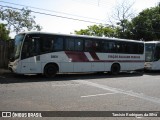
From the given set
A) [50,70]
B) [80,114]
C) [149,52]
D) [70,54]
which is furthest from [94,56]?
[80,114]

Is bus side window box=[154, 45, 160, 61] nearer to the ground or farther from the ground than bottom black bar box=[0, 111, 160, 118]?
farther from the ground

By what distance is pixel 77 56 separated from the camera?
19.7m

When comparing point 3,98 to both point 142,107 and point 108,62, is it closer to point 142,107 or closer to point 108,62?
point 142,107

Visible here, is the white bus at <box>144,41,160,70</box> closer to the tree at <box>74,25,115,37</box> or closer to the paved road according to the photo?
the paved road

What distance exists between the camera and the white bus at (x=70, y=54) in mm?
17297

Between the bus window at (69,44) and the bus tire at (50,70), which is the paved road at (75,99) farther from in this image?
the bus window at (69,44)

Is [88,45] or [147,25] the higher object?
[147,25]

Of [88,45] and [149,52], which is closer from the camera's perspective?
[88,45]

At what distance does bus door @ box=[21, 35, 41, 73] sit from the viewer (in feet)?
56.2

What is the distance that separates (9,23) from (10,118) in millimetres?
31260

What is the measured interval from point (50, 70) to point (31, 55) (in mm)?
1761

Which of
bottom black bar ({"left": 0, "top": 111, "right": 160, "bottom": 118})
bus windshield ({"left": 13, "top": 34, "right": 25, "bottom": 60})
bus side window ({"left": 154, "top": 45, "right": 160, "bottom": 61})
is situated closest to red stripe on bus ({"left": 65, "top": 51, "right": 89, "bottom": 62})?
bus windshield ({"left": 13, "top": 34, "right": 25, "bottom": 60})

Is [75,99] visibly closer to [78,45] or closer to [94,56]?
[78,45]

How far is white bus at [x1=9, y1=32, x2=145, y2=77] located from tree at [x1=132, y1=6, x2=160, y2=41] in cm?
1955
